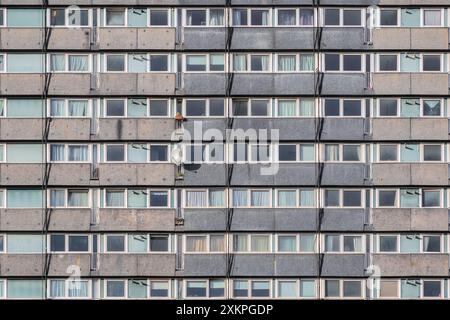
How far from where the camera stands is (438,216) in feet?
331

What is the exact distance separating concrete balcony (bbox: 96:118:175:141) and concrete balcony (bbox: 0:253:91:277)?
6306 mm

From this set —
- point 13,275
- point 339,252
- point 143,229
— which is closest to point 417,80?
point 339,252

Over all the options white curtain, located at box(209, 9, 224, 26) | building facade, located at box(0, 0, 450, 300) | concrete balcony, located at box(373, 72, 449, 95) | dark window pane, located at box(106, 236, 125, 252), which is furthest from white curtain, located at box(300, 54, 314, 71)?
dark window pane, located at box(106, 236, 125, 252)

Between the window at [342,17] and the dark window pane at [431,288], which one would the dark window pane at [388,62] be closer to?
the window at [342,17]

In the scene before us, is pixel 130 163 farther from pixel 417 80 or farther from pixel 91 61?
pixel 417 80

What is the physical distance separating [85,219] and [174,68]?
8986mm

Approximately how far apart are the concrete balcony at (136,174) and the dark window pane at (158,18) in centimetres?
730

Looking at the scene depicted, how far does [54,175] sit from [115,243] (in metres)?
4.69

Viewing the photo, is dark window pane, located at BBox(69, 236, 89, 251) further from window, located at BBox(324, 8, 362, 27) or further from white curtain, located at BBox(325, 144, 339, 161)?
window, located at BBox(324, 8, 362, 27)

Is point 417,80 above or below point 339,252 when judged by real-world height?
above

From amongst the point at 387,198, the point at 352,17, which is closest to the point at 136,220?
the point at 387,198

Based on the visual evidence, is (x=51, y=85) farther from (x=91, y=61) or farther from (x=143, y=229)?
(x=143, y=229)

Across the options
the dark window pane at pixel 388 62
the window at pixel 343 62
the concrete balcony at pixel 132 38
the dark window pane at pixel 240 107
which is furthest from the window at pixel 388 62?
the concrete balcony at pixel 132 38

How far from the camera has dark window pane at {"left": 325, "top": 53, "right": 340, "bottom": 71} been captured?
101312 millimetres
